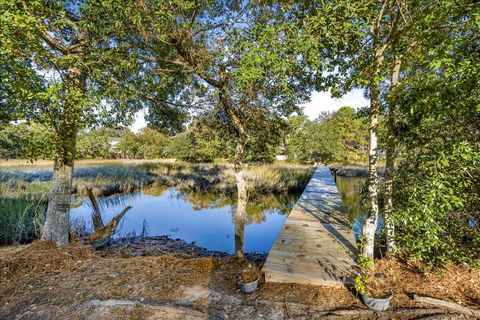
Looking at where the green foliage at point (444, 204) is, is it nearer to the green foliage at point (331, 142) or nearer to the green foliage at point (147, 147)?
the green foliage at point (331, 142)

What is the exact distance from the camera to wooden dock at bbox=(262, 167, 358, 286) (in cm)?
278

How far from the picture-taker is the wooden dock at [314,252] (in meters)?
2.78

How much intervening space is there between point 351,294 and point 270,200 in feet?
26.3

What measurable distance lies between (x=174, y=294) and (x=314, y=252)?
6.29 ft

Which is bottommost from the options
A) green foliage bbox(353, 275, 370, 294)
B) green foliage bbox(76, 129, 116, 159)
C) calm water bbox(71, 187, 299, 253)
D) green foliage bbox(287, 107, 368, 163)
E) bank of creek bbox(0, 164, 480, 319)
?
calm water bbox(71, 187, 299, 253)

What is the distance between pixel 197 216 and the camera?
859cm

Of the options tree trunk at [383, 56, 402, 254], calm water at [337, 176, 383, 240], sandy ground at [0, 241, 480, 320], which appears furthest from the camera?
calm water at [337, 176, 383, 240]

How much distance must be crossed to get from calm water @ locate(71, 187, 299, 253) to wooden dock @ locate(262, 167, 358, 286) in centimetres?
185

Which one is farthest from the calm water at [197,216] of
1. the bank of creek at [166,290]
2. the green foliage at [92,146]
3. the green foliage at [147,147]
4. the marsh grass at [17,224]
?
the green foliage at [147,147]

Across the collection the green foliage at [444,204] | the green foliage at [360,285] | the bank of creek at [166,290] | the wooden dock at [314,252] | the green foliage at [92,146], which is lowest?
the bank of creek at [166,290]

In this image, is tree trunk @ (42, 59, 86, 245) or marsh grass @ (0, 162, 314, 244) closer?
tree trunk @ (42, 59, 86, 245)

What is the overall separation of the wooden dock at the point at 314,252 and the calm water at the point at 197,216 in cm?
185

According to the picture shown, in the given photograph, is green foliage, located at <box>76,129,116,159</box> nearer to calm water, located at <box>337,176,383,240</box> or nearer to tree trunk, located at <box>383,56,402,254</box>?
tree trunk, located at <box>383,56,402,254</box>

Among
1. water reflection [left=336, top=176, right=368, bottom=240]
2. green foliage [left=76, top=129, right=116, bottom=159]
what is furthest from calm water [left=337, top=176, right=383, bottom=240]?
green foliage [left=76, top=129, right=116, bottom=159]
